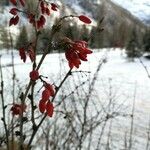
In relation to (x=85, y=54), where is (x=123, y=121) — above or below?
below

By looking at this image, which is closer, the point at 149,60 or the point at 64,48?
the point at 64,48

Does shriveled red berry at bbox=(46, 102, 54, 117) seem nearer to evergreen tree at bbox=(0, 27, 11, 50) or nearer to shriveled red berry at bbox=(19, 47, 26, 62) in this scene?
shriveled red berry at bbox=(19, 47, 26, 62)

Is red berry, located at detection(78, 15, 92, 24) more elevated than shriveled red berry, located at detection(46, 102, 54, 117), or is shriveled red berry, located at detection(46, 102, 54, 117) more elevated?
red berry, located at detection(78, 15, 92, 24)

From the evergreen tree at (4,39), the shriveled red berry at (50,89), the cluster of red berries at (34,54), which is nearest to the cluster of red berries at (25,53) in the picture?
the cluster of red berries at (34,54)

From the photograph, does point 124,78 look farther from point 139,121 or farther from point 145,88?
point 139,121

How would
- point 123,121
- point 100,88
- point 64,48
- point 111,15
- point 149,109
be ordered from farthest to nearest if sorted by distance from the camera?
1. point 111,15
2. point 100,88
3. point 149,109
4. point 123,121
5. point 64,48

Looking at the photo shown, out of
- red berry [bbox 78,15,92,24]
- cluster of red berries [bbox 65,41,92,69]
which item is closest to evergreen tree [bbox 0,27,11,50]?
A: red berry [bbox 78,15,92,24]

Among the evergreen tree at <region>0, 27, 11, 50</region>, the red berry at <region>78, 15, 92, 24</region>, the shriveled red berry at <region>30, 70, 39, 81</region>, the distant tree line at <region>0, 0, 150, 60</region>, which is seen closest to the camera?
the shriveled red berry at <region>30, 70, 39, 81</region>

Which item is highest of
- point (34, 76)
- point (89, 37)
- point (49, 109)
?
point (89, 37)

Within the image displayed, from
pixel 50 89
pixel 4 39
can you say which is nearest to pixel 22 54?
pixel 50 89

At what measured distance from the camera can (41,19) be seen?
1824 mm

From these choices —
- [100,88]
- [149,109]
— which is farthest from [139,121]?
[100,88]

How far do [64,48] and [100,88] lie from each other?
18.8m

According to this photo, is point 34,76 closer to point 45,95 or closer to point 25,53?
point 45,95
